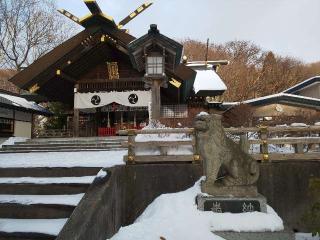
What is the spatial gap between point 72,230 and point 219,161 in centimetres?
290

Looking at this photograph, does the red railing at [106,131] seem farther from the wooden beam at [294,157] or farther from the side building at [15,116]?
the wooden beam at [294,157]

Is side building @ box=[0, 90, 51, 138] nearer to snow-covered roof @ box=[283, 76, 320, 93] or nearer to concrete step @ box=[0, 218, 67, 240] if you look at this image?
concrete step @ box=[0, 218, 67, 240]

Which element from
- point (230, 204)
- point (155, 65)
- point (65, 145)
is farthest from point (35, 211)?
point (155, 65)

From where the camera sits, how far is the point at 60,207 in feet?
18.2

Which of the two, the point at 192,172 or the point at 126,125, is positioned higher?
the point at 126,125

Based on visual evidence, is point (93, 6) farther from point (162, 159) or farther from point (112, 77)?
point (162, 159)

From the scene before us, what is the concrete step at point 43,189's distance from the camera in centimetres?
616

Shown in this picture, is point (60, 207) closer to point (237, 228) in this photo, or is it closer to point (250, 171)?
point (237, 228)

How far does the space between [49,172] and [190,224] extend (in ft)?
10.3

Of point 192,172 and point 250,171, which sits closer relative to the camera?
point 250,171

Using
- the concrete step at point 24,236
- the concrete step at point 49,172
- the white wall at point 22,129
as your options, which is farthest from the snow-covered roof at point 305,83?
the concrete step at point 24,236

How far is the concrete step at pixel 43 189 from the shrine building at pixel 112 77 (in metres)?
6.49

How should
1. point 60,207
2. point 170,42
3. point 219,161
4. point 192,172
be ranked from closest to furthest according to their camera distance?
point 60,207 < point 219,161 < point 192,172 < point 170,42

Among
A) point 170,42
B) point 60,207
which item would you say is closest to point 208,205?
point 60,207
